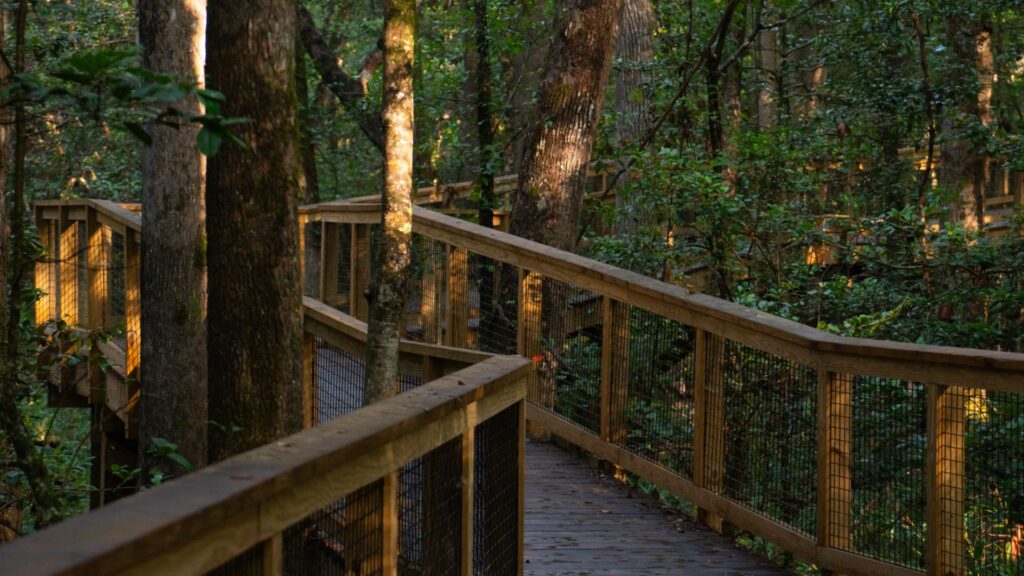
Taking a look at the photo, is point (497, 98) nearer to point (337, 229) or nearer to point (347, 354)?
point (337, 229)

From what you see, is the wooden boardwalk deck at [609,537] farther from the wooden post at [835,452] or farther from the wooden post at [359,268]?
the wooden post at [359,268]

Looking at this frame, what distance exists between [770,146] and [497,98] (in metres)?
4.22

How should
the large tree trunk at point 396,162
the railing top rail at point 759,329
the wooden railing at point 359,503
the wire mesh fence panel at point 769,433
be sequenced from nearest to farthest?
the wooden railing at point 359,503 < the railing top rail at point 759,329 < the wire mesh fence panel at point 769,433 < the large tree trunk at point 396,162

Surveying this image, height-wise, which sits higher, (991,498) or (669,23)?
(669,23)

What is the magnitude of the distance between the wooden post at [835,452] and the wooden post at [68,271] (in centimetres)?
822

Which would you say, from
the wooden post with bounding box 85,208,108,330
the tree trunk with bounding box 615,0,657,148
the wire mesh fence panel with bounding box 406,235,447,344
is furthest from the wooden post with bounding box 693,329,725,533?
the tree trunk with bounding box 615,0,657,148

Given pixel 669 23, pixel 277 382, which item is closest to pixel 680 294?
pixel 277 382

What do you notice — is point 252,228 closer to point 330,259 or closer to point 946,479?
point 946,479

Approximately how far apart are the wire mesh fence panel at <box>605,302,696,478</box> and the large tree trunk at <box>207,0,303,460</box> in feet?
7.79

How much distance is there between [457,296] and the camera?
362 inches

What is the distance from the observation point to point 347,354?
773 cm

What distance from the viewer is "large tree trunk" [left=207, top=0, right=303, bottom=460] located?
18.3ft

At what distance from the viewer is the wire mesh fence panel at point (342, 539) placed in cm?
295

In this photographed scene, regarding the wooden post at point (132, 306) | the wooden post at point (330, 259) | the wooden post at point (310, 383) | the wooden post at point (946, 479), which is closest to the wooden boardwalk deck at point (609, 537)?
the wooden post at point (946, 479)
